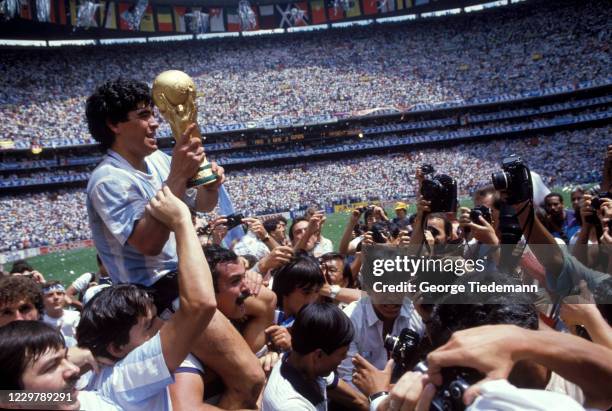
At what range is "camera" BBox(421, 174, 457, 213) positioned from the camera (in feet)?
11.7

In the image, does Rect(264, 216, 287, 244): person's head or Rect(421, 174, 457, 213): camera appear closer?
Rect(421, 174, 457, 213): camera

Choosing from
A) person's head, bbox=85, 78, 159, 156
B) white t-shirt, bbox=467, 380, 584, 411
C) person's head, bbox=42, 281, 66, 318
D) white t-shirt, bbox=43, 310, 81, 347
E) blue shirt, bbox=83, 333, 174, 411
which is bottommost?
white t-shirt, bbox=43, 310, 81, 347

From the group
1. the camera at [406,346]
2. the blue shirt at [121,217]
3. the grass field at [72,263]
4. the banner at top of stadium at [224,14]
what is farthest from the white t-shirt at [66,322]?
the banner at top of stadium at [224,14]

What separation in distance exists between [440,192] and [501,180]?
694 mm

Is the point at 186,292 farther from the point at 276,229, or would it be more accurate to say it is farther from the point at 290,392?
the point at 276,229

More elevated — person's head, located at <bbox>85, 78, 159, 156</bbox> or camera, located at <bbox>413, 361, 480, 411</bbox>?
person's head, located at <bbox>85, 78, 159, 156</bbox>

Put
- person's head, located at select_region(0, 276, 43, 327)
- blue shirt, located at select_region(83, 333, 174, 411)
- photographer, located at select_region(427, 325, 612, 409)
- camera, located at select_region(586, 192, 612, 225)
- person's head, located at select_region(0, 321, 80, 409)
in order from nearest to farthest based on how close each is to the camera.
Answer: photographer, located at select_region(427, 325, 612, 409) < person's head, located at select_region(0, 321, 80, 409) < blue shirt, located at select_region(83, 333, 174, 411) < person's head, located at select_region(0, 276, 43, 327) < camera, located at select_region(586, 192, 612, 225)

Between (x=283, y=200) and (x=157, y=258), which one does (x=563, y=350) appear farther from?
(x=283, y=200)

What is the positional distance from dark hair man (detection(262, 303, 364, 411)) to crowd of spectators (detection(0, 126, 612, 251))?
110 feet

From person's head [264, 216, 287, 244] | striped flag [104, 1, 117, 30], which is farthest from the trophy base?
striped flag [104, 1, 117, 30]

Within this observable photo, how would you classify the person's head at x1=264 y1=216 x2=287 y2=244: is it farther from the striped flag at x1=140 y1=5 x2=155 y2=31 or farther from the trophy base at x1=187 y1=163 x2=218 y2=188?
the striped flag at x1=140 y1=5 x2=155 y2=31

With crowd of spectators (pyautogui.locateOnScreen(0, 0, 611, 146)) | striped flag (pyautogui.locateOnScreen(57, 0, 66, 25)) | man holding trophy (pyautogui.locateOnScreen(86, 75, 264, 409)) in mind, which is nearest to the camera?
man holding trophy (pyautogui.locateOnScreen(86, 75, 264, 409))

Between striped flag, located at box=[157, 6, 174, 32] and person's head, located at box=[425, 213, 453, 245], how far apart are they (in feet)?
152

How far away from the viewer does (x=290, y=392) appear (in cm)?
261
